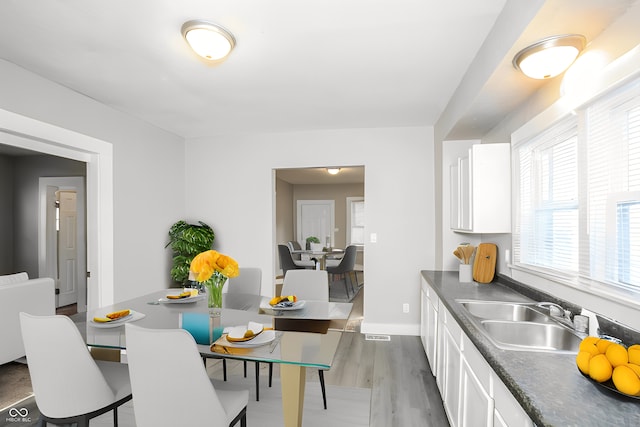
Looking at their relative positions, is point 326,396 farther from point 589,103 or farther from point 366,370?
point 589,103

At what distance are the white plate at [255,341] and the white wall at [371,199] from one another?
2692mm

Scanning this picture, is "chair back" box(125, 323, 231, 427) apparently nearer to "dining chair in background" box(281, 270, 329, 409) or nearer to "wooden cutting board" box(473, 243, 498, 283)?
"dining chair in background" box(281, 270, 329, 409)

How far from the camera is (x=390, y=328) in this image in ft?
14.1

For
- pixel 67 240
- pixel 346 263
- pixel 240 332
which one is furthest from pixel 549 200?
pixel 346 263

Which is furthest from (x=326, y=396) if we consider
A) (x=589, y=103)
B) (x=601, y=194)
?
(x=589, y=103)

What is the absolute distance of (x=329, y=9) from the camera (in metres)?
1.93

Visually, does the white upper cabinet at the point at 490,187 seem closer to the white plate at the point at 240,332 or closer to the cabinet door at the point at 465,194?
the cabinet door at the point at 465,194

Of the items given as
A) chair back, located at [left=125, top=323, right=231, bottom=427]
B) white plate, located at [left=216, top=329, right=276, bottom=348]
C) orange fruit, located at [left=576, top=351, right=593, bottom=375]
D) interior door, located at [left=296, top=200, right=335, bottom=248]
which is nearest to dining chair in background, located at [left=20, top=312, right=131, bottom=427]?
chair back, located at [left=125, top=323, right=231, bottom=427]

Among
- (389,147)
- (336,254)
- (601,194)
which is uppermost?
(389,147)

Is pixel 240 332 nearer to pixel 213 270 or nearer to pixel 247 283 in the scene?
pixel 213 270

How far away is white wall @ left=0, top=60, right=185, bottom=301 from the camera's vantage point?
2763 mm

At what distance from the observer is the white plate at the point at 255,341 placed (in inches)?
66.4

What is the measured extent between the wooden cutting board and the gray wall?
388cm

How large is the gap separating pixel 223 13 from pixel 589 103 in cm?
194
